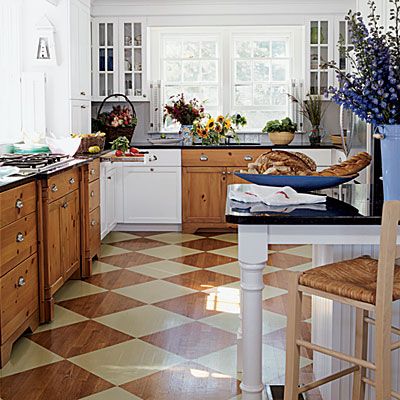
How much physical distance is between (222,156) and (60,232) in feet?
9.57

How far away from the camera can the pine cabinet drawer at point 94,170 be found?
18.3 ft

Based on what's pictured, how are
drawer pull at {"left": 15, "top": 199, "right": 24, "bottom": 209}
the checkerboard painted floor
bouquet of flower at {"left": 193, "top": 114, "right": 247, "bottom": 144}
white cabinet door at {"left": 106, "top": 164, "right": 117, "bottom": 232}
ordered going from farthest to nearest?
bouquet of flower at {"left": 193, "top": 114, "right": 247, "bottom": 144} < white cabinet door at {"left": 106, "top": 164, "right": 117, "bottom": 232} < drawer pull at {"left": 15, "top": 199, "right": 24, "bottom": 209} < the checkerboard painted floor

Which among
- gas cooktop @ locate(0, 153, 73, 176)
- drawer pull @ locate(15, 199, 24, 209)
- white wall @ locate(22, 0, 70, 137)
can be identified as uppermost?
white wall @ locate(22, 0, 70, 137)

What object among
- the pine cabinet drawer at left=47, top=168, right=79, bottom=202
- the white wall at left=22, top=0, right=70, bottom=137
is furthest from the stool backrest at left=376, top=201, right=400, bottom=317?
the white wall at left=22, top=0, right=70, bottom=137

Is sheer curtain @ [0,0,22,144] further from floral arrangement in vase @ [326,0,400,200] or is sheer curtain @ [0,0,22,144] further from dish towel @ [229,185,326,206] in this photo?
floral arrangement in vase @ [326,0,400,200]

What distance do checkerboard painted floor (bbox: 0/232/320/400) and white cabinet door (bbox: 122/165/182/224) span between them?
1209mm

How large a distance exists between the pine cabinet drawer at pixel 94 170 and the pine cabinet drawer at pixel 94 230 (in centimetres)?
26

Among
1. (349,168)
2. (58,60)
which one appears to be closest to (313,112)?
(58,60)

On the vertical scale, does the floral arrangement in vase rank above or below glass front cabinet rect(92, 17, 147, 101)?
below

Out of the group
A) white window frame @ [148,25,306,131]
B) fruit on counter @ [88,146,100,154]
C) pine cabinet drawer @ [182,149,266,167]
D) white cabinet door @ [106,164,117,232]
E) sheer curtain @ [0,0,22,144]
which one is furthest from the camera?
white window frame @ [148,25,306,131]

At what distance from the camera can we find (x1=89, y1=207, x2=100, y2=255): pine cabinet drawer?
557cm

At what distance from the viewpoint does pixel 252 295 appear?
2.57 metres

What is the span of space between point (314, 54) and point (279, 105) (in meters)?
0.68

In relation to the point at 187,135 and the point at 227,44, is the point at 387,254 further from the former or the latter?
the point at 227,44
